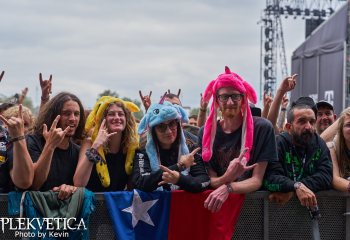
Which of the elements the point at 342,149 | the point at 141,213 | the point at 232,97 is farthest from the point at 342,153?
the point at 141,213

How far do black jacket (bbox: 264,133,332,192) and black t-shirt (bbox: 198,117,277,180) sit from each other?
0.47 feet

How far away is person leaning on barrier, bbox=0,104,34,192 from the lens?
3.76 meters

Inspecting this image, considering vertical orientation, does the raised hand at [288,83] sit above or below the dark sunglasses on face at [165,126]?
above

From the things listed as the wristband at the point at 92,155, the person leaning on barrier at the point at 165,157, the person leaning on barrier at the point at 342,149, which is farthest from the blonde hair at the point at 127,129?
the person leaning on barrier at the point at 342,149

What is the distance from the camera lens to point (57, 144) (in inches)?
154

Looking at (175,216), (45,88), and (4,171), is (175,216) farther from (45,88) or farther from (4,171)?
(45,88)

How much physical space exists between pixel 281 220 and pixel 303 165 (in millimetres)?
464

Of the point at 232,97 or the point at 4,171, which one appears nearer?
the point at 4,171

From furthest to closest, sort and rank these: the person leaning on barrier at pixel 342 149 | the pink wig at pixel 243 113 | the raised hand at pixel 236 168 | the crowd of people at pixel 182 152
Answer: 1. the person leaning on barrier at pixel 342 149
2. the pink wig at pixel 243 113
3. the crowd of people at pixel 182 152
4. the raised hand at pixel 236 168

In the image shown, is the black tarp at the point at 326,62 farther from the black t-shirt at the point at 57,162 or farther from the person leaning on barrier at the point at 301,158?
the black t-shirt at the point at 57,162

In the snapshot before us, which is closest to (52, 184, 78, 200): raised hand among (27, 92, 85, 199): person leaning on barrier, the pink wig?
(27, 92, 85, 199): person leaning on barrier

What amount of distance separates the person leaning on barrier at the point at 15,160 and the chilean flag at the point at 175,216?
72 centimetres

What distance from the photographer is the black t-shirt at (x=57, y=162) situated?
4.11m

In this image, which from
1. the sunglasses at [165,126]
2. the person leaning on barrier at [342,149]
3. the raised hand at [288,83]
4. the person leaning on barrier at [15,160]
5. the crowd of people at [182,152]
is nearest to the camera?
the person leaning on barrier at [15,160]
